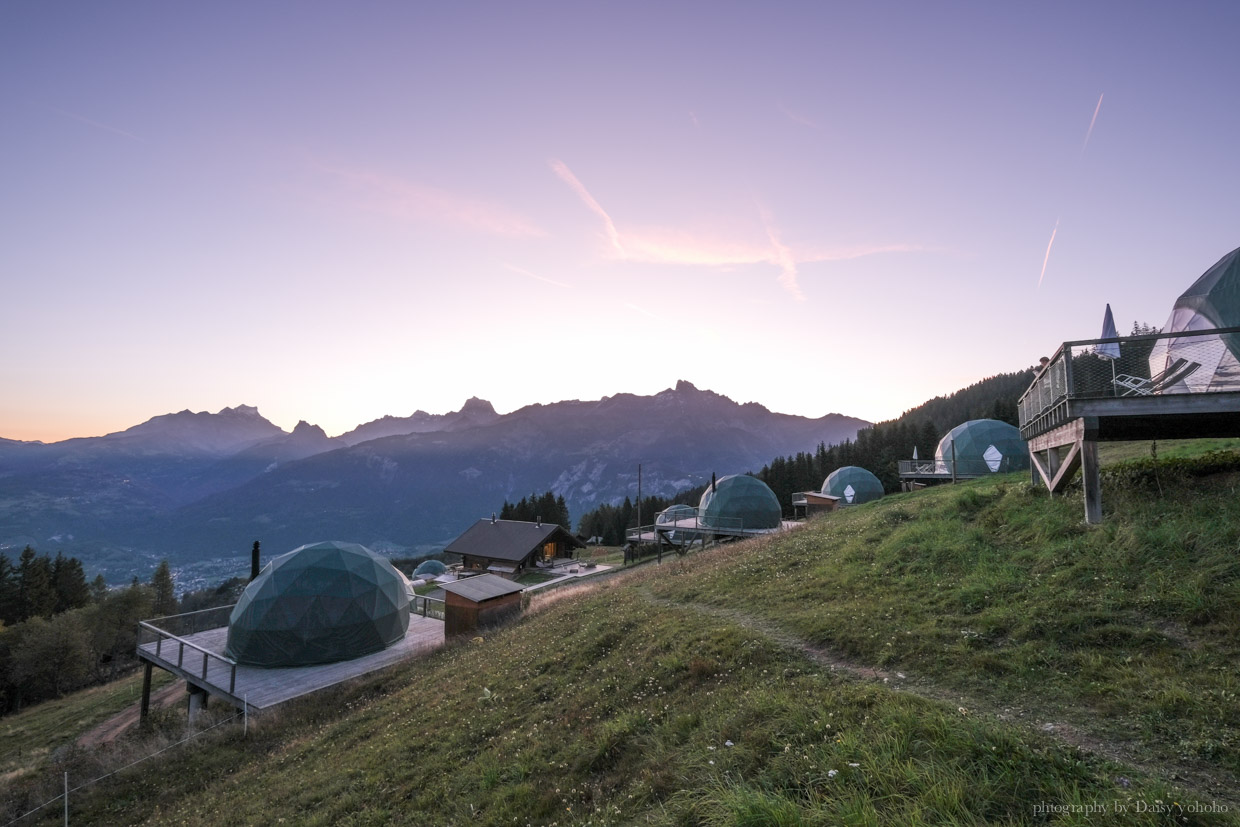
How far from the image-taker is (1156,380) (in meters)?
11.5

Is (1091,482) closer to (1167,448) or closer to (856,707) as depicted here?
(856,707)

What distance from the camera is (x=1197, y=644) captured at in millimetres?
7172

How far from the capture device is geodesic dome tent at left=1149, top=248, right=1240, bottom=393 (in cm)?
1089

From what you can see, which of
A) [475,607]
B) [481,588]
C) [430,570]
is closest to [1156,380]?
[475,607]

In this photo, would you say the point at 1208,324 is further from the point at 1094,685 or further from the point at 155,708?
the point at 155,708

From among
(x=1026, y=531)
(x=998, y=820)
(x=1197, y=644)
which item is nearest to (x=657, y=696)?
(x=998, y=820)

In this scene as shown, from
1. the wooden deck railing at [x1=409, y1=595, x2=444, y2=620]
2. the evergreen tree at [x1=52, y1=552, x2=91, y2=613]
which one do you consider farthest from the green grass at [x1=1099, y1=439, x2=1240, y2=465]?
the evergreen tree at [x1=52, y1=552, x2=91, y2=613]

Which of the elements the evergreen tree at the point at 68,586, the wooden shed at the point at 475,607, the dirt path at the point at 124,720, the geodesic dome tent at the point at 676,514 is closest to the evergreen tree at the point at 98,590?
the evergreen tree at the point at 68,586

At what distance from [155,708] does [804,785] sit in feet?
107

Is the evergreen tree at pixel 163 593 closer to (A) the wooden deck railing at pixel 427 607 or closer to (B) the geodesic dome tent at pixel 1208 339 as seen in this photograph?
(A) the wooden deck railing at pixel 427 607

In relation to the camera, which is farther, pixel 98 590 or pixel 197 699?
pixel 98 590

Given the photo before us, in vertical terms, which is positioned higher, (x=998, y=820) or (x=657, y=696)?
(x=998, y=820)

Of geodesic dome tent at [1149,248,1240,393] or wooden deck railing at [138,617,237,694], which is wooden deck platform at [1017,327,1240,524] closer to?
geodesic dome tent at [1149,248,1240,393]

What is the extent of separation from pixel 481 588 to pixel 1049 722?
23352 mm
